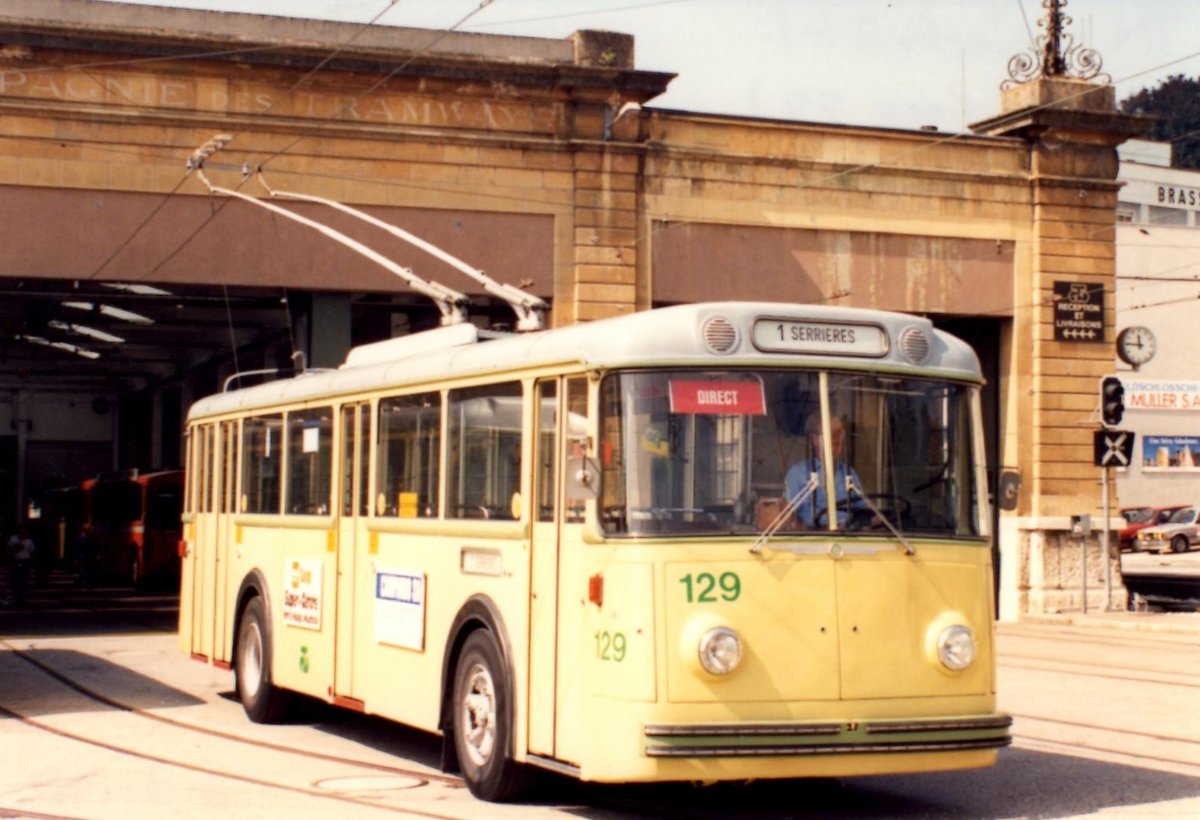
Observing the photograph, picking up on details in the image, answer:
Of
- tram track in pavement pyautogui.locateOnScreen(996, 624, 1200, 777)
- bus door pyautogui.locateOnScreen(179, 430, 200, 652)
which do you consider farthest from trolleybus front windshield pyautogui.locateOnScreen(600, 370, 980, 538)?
bus door pyautogui.locateOnScreen(179, 430, 200, 652)

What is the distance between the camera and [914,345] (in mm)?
10070

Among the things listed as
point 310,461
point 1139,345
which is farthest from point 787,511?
point 1139,345

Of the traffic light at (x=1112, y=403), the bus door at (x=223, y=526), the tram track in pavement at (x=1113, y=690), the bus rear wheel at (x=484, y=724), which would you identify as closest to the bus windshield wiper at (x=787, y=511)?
the bus rear wheel at (x=484, y=724)

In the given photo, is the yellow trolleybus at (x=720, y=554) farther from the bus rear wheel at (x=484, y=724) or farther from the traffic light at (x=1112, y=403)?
the traffic light at (x=1112, y=403)

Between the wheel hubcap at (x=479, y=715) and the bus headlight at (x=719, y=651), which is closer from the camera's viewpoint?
the bus headlight at (x=719, y=651)

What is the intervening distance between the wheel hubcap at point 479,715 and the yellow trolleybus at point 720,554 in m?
0.02

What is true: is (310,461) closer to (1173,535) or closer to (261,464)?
(261,464)

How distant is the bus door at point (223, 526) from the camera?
16.1 meters

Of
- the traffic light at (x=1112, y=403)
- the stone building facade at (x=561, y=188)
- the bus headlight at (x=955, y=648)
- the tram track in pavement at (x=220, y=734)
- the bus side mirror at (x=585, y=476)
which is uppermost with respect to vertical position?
the stone building facade at (x=561, y=188)

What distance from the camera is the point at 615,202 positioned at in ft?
97.0

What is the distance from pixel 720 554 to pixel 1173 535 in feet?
175

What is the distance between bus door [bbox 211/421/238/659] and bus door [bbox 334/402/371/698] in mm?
2896

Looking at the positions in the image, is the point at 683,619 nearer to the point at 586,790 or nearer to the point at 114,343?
the point at 586,790

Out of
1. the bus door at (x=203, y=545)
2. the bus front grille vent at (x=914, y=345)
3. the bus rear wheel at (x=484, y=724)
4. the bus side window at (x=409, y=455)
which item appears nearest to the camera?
the bus front grille vent at (x=914, y=345)
